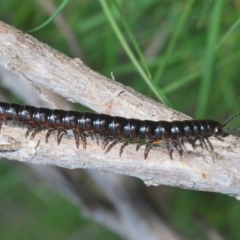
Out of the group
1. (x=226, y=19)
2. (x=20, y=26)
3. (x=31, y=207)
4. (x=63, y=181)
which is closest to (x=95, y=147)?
(x=63, y=181)

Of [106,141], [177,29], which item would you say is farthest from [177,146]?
[177,29]

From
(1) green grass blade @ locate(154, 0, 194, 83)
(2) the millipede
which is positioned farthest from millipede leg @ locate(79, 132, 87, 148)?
(1) green grass blade @ locate(154, 0, 194, 83)

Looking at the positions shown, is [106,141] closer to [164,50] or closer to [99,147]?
[99,147]

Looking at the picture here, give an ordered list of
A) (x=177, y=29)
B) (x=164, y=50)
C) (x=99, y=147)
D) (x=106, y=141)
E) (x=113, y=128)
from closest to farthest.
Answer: (x=99, y=147)
(x=106, y=141)
(x=113, y=128)
(x=177, y=29)
(x=164, y=50)

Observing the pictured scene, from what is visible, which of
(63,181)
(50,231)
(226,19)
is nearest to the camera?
(226,19)

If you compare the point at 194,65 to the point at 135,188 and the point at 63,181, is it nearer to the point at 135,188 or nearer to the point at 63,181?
the point at 135,188

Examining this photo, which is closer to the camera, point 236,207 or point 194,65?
point 194,65
